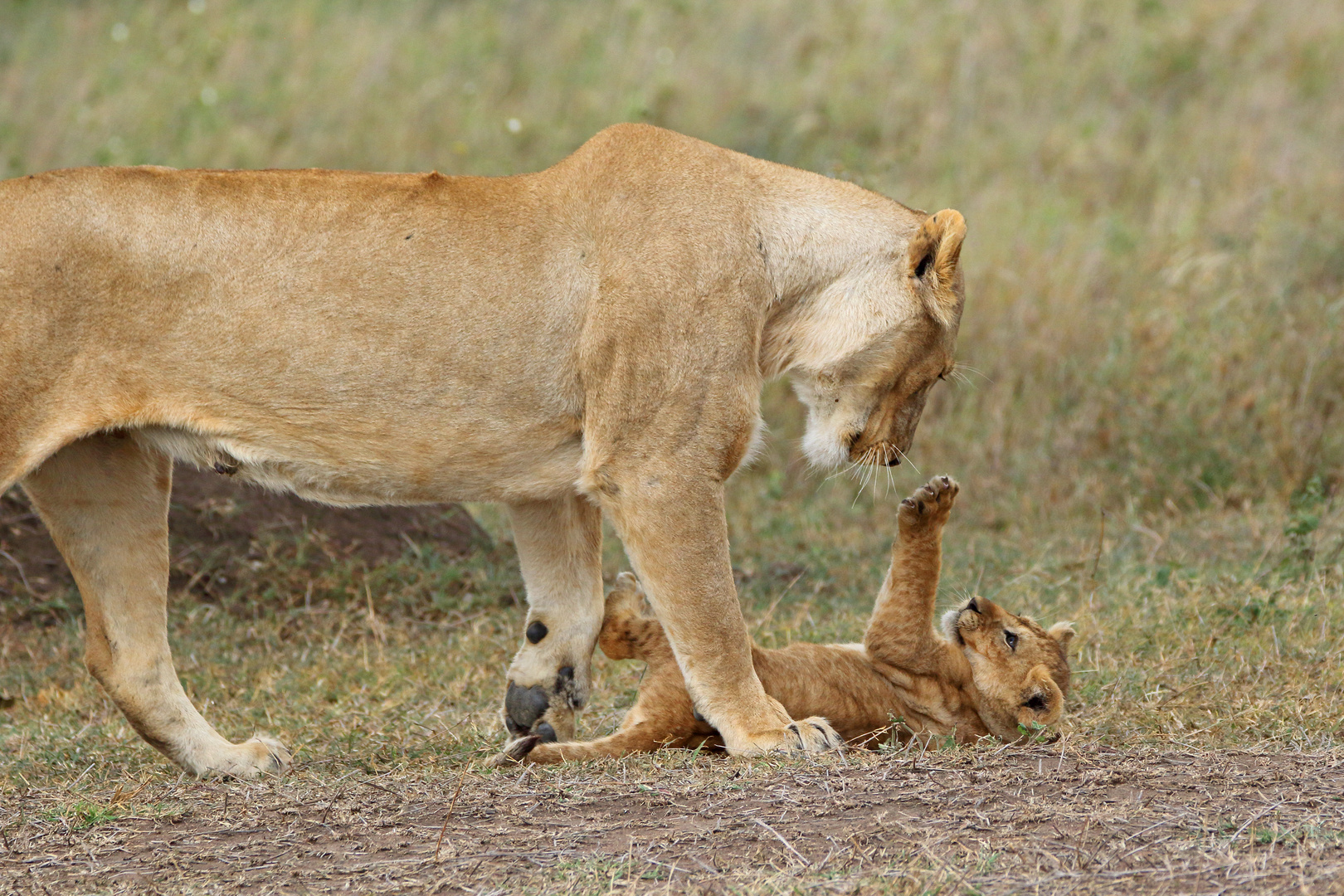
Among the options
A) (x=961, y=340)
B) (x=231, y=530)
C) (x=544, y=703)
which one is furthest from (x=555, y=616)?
(x=961, y=340)

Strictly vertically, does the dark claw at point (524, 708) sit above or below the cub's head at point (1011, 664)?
below

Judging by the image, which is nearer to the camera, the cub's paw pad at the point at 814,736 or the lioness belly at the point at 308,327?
the lioness belly at the point at 308,327

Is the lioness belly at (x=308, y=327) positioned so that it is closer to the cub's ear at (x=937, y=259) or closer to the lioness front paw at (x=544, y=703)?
the lioness front paw at (x=544, y=703)

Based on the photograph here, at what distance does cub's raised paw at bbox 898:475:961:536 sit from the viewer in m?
4.11

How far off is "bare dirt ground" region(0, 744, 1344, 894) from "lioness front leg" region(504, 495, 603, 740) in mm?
579

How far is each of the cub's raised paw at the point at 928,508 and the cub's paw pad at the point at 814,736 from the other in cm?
60

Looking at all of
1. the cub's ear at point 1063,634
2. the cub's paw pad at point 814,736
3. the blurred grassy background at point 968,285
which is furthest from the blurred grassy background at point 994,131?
the cub's paw pad at point 814,736

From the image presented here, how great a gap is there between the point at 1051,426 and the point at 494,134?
16.5 ft

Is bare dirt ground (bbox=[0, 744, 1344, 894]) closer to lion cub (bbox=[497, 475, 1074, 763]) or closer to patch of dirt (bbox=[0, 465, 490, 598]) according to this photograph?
lion cub (bbox=[497, 475, 1074, 763])

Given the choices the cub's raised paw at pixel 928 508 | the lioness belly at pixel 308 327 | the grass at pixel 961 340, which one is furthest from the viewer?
the grass at pixel 961 340

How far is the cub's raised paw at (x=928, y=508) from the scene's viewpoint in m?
4.11

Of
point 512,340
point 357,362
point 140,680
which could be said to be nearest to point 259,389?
point 357,362

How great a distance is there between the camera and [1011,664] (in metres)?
4.18

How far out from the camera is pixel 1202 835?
9.90 ft
